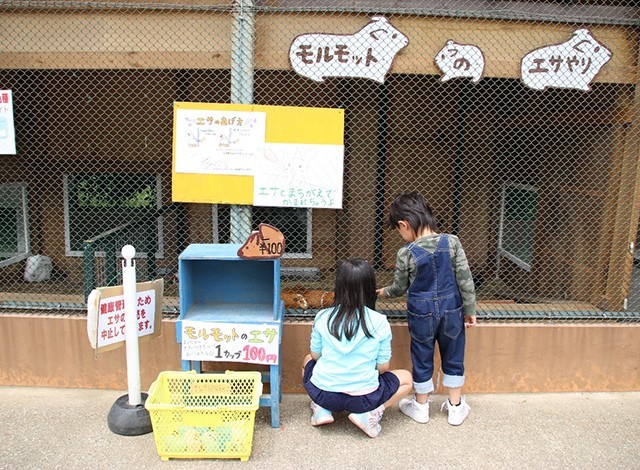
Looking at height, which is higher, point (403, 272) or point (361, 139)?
point (361, 139)

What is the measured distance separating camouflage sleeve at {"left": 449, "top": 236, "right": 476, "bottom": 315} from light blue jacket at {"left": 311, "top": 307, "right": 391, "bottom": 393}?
0.55 meters

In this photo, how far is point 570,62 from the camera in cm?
384

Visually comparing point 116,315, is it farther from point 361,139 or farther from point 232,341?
point 361,139

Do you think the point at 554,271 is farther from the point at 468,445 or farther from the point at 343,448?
the point at 343,448

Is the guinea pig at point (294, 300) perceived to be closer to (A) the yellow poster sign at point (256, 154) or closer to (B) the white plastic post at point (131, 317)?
(A) the yellow poster sign at point (256, 154)

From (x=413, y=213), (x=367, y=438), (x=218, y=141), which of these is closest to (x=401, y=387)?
(x=367, y=438)

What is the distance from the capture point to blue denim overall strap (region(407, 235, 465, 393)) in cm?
324

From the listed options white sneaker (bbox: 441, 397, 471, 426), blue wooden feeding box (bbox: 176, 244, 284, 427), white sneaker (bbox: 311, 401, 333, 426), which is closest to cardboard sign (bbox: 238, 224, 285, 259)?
blue wooden feeding box (bbox: 176, 244, 284, 427)

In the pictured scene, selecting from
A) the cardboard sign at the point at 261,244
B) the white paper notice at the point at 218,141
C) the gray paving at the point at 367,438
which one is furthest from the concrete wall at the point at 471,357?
the white paper notice at the point at 218,141

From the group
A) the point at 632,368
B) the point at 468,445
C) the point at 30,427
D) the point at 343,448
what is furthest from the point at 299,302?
the point at 632,368

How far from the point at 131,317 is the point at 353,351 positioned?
4.32ft

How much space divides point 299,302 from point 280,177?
1.21 meters

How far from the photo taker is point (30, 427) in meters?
3.34

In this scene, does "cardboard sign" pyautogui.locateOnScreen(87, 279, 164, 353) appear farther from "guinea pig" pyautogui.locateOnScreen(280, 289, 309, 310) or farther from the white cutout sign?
the white cutout sign
